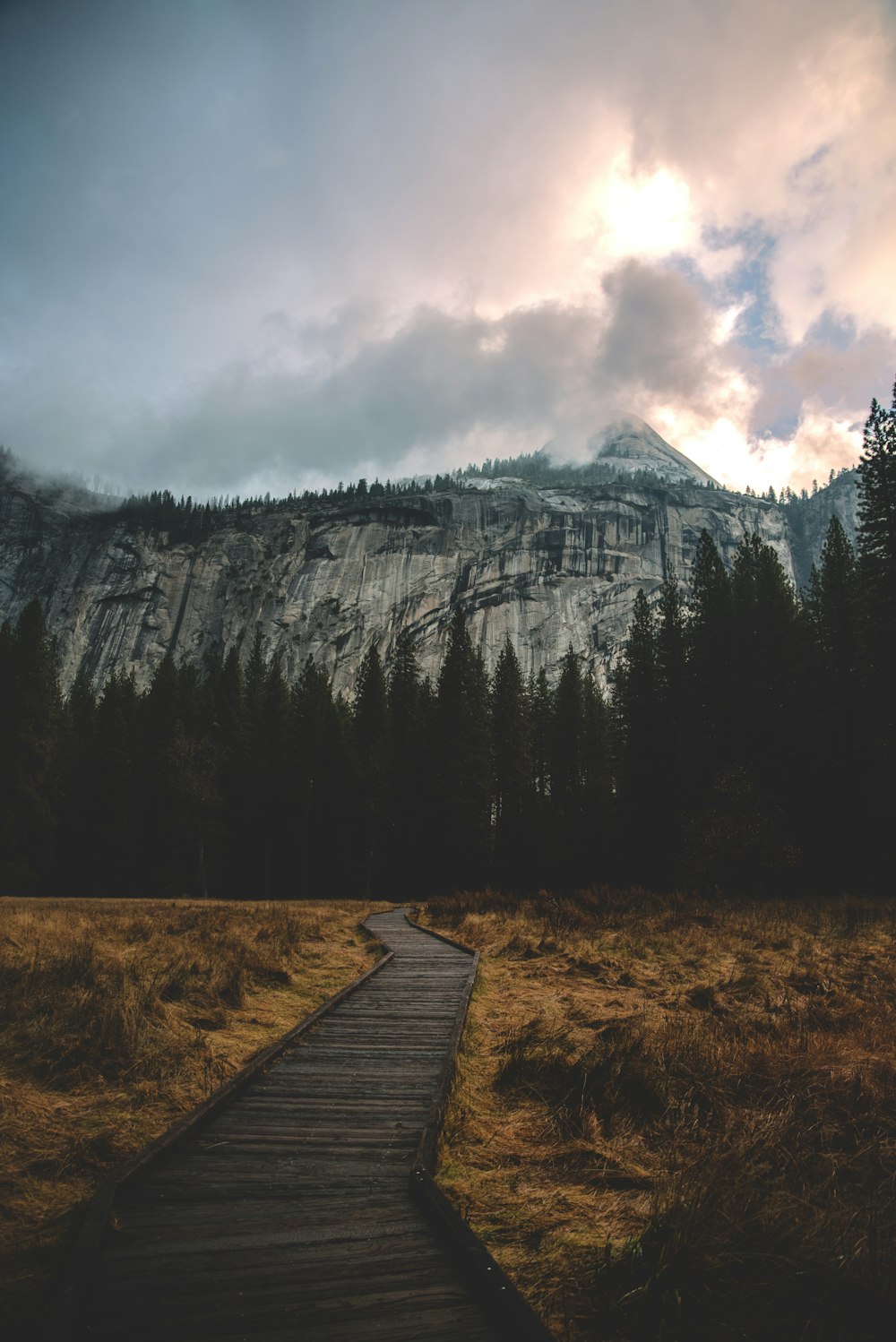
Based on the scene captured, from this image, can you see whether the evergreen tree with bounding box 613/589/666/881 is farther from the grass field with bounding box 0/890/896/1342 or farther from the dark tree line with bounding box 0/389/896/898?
the grass field with bounding box 0/890/896/1342

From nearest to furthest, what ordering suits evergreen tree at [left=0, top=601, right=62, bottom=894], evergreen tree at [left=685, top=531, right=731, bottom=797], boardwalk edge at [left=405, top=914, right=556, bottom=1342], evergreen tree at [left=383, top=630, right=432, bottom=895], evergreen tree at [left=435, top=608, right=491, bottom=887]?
boardwalk edge at [left=405, top=914, right=556, bottom=1342], evergreen tree at [left=685, top=531, right=731, bottom=797], evergreen tree at [left=0, top=601, right=62, bottom=894], evergreen tree at [left=435, top=608, right=491, bottom=887], evergreen tree at [left=383, top=630, right=432, bottom=895]

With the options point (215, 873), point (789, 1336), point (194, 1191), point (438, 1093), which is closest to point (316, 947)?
point (438, 1093)

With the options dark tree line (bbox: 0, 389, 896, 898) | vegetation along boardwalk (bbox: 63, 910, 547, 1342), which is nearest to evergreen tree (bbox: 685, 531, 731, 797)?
dark tree line (bbox: 0, 389, 896, 898)

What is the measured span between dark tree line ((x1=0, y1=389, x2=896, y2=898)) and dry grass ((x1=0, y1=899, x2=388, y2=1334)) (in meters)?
21.3

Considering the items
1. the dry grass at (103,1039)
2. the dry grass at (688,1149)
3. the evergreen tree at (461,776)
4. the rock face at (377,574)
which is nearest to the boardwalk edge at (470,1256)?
the dry grass at (688,1149)

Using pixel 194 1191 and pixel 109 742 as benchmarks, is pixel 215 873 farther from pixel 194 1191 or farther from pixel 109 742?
pixel 194 1191

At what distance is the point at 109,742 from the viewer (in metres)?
46.5

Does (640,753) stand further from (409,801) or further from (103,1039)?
(103,1039)

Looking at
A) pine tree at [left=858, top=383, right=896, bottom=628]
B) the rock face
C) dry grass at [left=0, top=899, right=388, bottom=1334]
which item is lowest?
dry grass at [left=0, top=899, right=388, bottom=1334]

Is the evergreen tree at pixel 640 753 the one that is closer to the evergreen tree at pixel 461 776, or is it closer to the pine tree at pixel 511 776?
the evergreen tree at pixel 461 776

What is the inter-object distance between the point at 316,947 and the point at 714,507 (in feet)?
629

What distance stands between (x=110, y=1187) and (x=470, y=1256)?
7.67ft

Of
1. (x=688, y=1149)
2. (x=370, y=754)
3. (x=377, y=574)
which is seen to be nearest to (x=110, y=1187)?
(x=688, y=1149)

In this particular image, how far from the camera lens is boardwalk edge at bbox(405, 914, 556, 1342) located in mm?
2752
